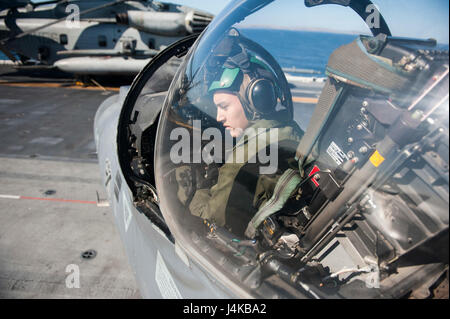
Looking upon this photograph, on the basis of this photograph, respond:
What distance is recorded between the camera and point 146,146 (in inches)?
109

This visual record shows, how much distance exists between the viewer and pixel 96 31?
14344 millimetres

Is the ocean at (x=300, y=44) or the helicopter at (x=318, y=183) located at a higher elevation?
the ocean at (x=300, y=44)

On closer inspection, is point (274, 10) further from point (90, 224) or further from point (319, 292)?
point (90, 224)

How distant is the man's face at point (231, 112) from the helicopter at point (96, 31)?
1195 cm

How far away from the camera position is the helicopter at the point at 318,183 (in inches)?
45.3

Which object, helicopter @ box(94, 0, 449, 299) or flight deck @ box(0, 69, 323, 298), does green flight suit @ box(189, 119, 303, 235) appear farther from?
flight deck @ box(0, 69, 323, 298)

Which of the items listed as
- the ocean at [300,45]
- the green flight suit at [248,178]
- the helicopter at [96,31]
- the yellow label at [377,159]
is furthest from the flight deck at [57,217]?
the helicopter at [96,31]

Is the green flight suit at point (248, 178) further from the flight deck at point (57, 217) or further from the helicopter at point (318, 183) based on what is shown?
the flight deck at point (57, 217)

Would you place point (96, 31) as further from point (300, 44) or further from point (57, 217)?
point (300, 44)

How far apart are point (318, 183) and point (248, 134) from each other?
48 cm

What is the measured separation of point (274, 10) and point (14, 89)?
47.3 feet

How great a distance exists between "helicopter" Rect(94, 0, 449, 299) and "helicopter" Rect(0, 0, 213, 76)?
11.8 m
